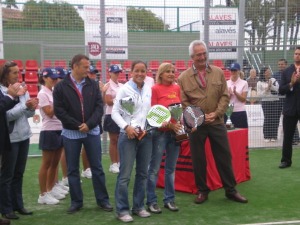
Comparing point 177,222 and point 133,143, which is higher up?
point 133,143

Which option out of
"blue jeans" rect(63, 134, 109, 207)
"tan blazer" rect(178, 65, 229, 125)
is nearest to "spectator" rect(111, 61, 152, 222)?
"blue jeans" rect(63, 134, 109, 207)

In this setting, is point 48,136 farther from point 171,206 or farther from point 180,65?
point 180,65

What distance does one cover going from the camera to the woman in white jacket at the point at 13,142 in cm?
441

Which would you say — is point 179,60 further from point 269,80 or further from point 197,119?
point 197,119

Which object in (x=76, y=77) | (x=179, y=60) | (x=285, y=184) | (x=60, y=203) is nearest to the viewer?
(x=76, y=77)

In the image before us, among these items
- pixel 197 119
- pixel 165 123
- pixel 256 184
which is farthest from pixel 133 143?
pixel 256 184

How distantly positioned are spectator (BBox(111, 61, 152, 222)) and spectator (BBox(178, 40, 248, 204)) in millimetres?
749

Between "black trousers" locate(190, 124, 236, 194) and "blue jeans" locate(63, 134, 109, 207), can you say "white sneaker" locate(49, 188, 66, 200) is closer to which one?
"blue jeans" locate(63, 134, 109, 207)

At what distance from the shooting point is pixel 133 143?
4480mm

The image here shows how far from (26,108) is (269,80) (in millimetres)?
5618

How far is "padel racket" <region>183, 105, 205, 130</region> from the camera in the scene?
4.78 meters

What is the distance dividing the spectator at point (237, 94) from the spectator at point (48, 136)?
3.24 m

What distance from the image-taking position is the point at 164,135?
184 inches

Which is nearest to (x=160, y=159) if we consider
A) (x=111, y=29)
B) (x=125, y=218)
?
(x=125, y=218)
